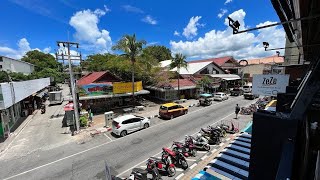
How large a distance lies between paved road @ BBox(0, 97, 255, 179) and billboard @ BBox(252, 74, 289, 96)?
262 inches

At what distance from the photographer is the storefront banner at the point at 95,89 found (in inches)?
944

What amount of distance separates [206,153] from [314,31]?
8.98 m

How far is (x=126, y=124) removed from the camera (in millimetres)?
16641

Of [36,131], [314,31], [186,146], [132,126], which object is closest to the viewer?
[314,31]

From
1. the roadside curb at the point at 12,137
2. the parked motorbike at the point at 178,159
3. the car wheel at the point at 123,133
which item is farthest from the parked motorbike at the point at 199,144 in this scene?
the roadside curb at the point at 12,137

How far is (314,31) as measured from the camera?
275 inches

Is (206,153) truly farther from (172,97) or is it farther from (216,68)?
(216,68)

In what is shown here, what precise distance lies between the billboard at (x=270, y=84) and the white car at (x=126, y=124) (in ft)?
35.2

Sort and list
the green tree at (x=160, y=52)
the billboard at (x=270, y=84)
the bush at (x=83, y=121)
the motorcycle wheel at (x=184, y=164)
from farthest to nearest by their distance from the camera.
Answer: the green tree at (x=160, y=52)
the bush at (x=83, y=121)
the billboard at (x=270, y=84)
the motorcycle wheel at (x=184, y=164)

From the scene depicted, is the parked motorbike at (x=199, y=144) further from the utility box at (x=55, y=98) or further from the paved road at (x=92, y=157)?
the utility box at (x=55, y=98)

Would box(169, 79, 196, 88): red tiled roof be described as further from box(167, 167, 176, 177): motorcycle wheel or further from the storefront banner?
box(167, 167, 176, 177): motorcycle wheel

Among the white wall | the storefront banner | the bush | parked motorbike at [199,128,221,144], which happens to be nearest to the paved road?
parked motorbike at [199,128,221,144]

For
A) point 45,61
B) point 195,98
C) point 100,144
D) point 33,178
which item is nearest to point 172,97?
point 195,98

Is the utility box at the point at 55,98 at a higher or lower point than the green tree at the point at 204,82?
lower
